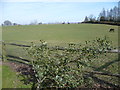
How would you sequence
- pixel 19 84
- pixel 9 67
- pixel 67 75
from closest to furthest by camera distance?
pixel 67 75, pixel 19 84, pixel 9 67

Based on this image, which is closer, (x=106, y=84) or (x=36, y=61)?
(x=36, y=61)

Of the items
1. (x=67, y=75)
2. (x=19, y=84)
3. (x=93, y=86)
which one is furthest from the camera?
(x=19, y=84)

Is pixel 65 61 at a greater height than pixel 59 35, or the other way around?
pixel 59 35

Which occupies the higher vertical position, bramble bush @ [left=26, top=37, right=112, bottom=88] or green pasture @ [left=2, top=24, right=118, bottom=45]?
green pasture @ [left=2, top=24, right=118, bottom=45]

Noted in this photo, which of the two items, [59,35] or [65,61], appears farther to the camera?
[59,35]

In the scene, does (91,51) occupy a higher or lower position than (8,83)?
higher

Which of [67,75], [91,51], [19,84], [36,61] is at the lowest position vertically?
[19,84]

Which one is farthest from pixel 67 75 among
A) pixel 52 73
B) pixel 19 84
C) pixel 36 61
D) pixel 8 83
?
pixel 8 83

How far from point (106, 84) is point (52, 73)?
1.78 metres

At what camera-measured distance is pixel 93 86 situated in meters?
4.51

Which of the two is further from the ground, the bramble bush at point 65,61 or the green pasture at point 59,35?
the green pasture at point 59,35

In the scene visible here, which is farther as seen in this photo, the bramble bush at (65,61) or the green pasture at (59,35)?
the green pasture at (59,35)

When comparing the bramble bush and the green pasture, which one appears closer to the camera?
the bramble bush

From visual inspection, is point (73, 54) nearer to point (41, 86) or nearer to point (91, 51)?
point (91, 51)
